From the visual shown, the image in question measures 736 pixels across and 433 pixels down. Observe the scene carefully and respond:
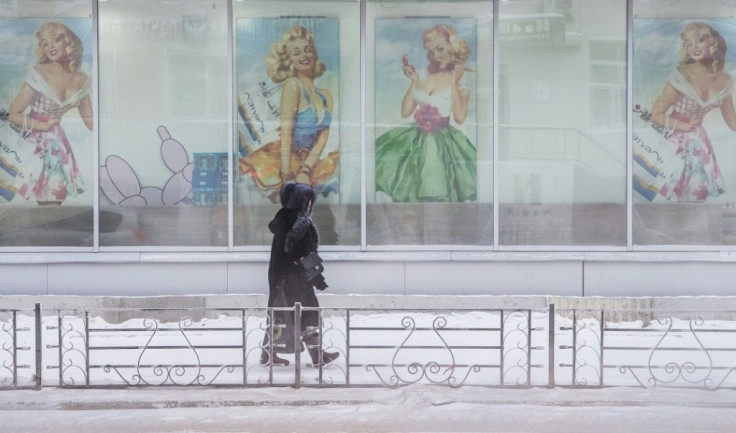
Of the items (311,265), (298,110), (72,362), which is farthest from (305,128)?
(72,362)

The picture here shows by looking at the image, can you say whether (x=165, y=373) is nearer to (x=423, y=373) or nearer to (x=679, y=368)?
(x=423, y=373)

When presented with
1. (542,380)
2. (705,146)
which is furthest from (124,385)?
(705,146)

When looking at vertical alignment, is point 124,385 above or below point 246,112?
below

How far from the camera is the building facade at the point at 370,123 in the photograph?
13367 millimetres

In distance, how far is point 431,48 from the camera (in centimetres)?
1339

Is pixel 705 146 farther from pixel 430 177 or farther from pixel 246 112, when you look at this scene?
pixel 246 112

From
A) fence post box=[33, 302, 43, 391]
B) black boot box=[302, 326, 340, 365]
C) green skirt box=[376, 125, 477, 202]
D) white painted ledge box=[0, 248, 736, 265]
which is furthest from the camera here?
green skirt box=[376, 125, 477, 202]

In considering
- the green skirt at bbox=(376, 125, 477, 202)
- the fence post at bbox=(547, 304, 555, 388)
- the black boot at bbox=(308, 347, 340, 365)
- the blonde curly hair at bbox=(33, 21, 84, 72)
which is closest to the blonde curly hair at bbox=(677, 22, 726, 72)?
the green skirt at bbox=(376, 125, 477, 202)

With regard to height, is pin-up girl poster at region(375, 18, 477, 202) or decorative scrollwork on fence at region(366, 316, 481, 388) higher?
pin-up girl poster at region(375, 18, 477, 202)

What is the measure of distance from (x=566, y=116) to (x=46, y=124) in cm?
685

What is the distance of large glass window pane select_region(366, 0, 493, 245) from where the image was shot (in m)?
13.4

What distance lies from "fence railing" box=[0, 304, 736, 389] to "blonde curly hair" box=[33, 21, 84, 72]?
3.52 meters

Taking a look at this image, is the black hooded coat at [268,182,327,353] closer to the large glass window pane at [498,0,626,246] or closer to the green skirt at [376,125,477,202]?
the green skirt at [376,125,477,202]

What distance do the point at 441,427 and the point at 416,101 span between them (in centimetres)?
663
